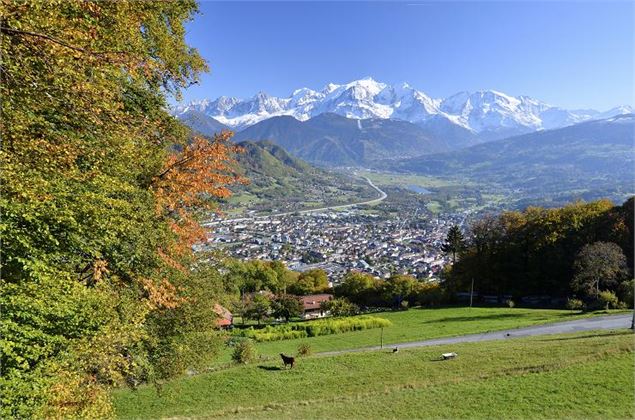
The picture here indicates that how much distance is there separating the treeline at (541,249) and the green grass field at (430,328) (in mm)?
8622

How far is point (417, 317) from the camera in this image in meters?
49.6

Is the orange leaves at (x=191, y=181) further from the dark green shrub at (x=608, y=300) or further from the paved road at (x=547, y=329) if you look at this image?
the dark green shrub at (x=608, y=300)

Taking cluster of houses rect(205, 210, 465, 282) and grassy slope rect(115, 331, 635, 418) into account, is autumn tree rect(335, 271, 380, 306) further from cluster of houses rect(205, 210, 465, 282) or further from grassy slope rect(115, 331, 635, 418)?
grassy slope rect(115, 331, 635, 418)

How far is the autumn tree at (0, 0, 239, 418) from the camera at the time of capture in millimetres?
7730

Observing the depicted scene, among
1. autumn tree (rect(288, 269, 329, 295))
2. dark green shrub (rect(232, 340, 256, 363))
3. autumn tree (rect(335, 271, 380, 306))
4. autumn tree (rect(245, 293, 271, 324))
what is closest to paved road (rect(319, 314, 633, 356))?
dark green shrub (rect(232, 340, 256, 363))

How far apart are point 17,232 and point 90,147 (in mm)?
2182

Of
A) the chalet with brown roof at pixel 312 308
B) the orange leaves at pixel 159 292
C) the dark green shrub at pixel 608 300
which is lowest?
the chalet with brown roof at pixel 312 308

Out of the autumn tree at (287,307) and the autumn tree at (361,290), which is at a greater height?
the autumn tree at (361,290)

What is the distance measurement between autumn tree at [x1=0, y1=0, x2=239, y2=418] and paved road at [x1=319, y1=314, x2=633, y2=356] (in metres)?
23.1

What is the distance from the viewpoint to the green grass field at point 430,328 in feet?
122

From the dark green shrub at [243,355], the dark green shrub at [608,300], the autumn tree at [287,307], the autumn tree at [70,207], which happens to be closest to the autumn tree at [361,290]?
the autumn tree at [287,307]

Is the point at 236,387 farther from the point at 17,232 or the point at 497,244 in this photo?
the point at 497,244

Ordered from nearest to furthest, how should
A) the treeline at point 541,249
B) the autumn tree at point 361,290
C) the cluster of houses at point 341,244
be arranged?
the treeline at point 541,249 → the autumn tree at point 361,290 → the cluster of houses at point 341,244

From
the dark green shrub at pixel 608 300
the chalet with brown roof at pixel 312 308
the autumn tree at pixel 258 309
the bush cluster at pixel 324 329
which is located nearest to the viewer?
the dark green shrub at pixel 608 300
